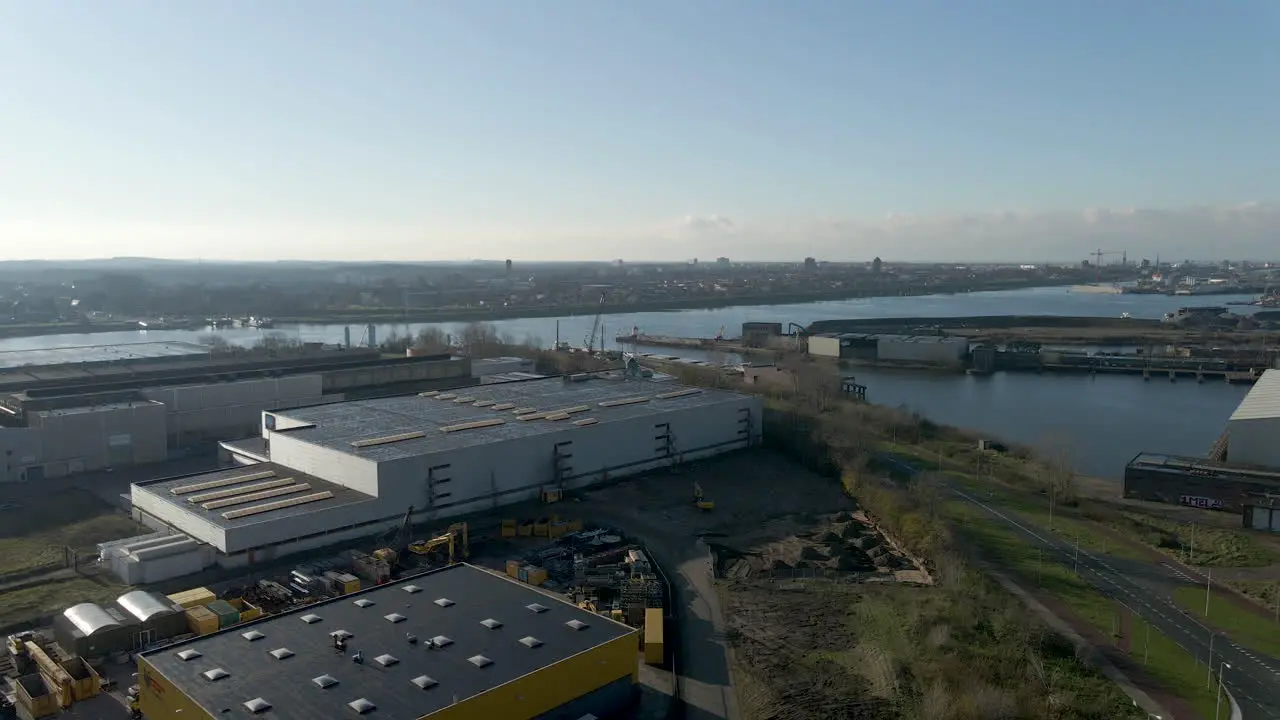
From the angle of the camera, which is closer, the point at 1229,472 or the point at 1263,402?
the point at 1229,472

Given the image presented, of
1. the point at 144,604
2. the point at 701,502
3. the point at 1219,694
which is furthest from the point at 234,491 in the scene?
the point at 1219,694

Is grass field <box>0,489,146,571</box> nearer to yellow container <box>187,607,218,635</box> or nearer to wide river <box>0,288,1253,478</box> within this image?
yellow container <box>187,607,218,635</box>

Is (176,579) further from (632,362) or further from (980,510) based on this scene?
(632,362)

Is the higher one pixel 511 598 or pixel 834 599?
pixel 511 598

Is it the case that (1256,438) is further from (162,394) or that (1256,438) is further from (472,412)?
(162,394)

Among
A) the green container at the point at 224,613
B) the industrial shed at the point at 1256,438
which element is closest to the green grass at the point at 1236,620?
the industrial shed at the point at 1256,438

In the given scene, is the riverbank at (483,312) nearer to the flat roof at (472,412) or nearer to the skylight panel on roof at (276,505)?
the flat roof at (472,412)

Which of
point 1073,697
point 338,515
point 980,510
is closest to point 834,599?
point 1073,697
